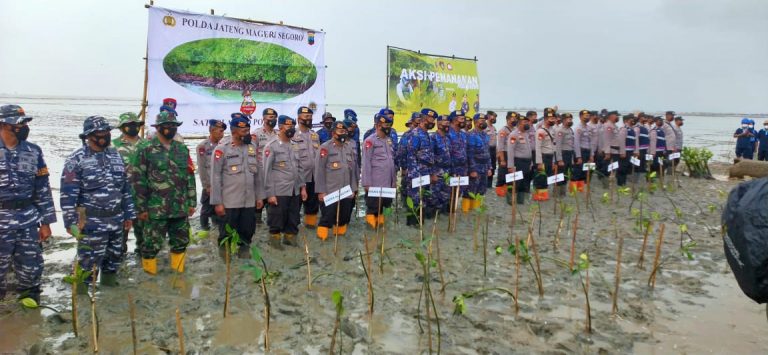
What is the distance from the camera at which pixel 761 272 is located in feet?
5.77

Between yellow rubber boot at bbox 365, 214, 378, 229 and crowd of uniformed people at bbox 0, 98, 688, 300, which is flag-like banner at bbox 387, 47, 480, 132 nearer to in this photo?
crowd of uniformed people at bbox 0, 98, 688, 300

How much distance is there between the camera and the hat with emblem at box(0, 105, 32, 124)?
389 cm

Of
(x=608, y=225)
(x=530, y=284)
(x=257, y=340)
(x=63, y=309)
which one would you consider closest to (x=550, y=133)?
(x=608, y=225)

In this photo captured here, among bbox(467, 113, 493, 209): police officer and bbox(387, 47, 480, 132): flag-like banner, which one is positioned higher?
bbox(387, 47, 480, 132): flag-like banner

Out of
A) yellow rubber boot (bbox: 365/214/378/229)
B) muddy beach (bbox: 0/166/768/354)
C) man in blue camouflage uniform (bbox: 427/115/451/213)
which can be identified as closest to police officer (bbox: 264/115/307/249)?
muddy beach (bbox: 0/166/768/354)

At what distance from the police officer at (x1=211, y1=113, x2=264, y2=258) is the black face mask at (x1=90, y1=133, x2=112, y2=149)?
112cm

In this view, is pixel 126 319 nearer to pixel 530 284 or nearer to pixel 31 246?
pixel 31 246

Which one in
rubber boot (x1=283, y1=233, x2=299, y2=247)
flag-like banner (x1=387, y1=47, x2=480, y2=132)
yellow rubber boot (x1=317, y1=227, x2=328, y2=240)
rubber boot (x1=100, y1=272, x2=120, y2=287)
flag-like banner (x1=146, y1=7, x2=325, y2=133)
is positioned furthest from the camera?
flag-like banner (x1=387, y1=47, x2=480, y2=132)

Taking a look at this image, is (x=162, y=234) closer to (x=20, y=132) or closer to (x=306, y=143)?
(x=20, y=132)

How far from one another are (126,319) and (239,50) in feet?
18.5

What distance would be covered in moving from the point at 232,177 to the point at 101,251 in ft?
4.82

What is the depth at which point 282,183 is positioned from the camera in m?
6.16

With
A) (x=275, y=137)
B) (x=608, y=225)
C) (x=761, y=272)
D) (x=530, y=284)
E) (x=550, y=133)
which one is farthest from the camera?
(x=550, y=133)

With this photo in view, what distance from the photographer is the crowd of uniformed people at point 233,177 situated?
4.13m
